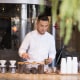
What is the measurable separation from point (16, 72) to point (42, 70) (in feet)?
0.98

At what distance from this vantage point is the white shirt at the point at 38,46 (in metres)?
3.51

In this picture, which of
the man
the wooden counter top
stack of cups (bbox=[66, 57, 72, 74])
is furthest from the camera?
the man

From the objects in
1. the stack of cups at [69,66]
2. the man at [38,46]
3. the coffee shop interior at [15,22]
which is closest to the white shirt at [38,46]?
the man at [38,46]

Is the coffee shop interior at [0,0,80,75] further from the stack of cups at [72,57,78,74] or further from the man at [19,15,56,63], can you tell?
the stack of cups at [72,57,78,74]

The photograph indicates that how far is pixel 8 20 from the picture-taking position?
5.23 meters

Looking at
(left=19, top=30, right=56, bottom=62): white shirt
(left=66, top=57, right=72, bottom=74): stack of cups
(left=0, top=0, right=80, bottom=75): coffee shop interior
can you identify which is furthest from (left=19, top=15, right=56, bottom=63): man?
(left=0, top=0, right=80, bottom=75): coffee shop interior

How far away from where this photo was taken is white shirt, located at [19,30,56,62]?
351cm

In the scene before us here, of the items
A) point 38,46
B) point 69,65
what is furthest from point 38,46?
point 69,65

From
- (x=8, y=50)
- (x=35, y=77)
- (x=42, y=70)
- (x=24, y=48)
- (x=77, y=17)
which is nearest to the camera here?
(x=77, y=17)

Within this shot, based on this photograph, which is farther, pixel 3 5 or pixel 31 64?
pixel 3 5

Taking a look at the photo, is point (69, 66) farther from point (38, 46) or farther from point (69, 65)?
point (38, 46)

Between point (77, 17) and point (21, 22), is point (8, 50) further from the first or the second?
point (77, 17)

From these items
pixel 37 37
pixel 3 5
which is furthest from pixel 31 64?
pixel 3 5

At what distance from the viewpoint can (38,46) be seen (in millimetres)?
3566
